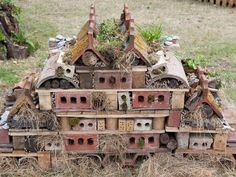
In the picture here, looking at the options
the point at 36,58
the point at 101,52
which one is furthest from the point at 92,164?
the point at 36,58

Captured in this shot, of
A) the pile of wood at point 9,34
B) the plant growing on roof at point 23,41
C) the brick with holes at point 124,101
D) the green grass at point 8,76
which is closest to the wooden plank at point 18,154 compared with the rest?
the brick with holes at point 124,101

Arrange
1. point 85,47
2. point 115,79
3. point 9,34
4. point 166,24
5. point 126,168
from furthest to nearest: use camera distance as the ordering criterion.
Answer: point 166,24
point 9,34
point 126,168
point 115,79
point 85,47

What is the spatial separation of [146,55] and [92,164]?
1.24 m

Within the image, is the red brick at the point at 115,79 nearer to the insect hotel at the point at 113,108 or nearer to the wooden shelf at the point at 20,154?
the insect hotel at the point at 113,108

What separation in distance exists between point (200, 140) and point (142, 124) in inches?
23.8

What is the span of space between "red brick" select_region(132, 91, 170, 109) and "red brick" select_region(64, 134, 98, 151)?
1.87 ft

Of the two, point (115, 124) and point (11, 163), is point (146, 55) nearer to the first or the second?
point (115, 124)

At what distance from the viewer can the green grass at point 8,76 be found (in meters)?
7.00

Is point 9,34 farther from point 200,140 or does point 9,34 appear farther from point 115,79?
point 200,140

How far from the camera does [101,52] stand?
14.1 feet

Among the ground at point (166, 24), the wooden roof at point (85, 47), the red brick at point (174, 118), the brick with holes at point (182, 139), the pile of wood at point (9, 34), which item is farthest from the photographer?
the pile of wood at point (9, 34)

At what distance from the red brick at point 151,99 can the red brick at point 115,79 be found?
0.14m

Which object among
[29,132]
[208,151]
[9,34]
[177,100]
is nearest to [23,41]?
[9,34]

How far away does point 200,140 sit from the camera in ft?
15.3
